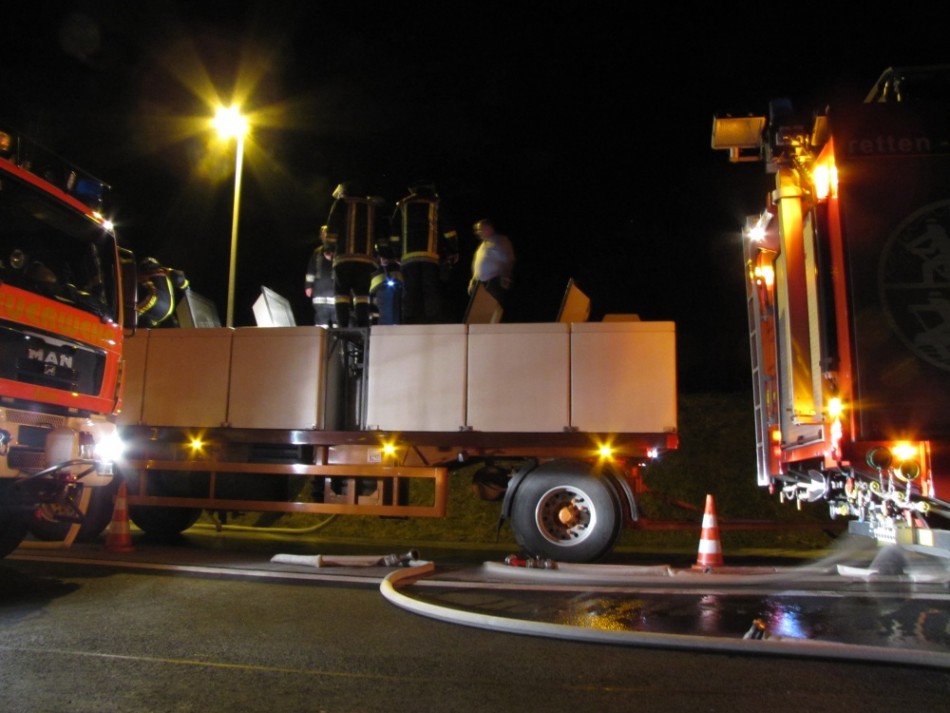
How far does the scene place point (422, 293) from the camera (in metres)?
8.98

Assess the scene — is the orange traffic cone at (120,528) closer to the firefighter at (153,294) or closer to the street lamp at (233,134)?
the firefighter at (153,294)

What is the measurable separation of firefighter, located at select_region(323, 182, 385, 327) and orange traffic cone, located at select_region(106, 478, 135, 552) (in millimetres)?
3003

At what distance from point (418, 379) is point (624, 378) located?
2.05 meters

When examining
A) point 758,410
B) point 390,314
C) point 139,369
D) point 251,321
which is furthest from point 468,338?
point 251,321

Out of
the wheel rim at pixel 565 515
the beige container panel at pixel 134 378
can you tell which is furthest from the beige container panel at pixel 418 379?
the beige container panel at pixel 134 378

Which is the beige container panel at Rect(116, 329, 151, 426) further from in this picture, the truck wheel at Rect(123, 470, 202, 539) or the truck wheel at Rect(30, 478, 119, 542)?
the truck wheel at Rect(30, 478, 119, 542)

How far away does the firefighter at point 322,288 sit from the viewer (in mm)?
9586

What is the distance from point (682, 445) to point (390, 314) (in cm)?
483

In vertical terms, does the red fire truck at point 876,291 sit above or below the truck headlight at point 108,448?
above

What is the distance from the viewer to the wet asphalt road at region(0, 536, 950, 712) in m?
3.25

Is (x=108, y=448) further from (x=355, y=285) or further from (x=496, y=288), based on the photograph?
(x=496, y=288)

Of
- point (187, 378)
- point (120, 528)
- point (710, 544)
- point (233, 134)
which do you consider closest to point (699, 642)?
point (710, 544)

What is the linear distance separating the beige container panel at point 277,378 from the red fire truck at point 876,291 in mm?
4687

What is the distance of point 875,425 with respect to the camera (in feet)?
15.2
